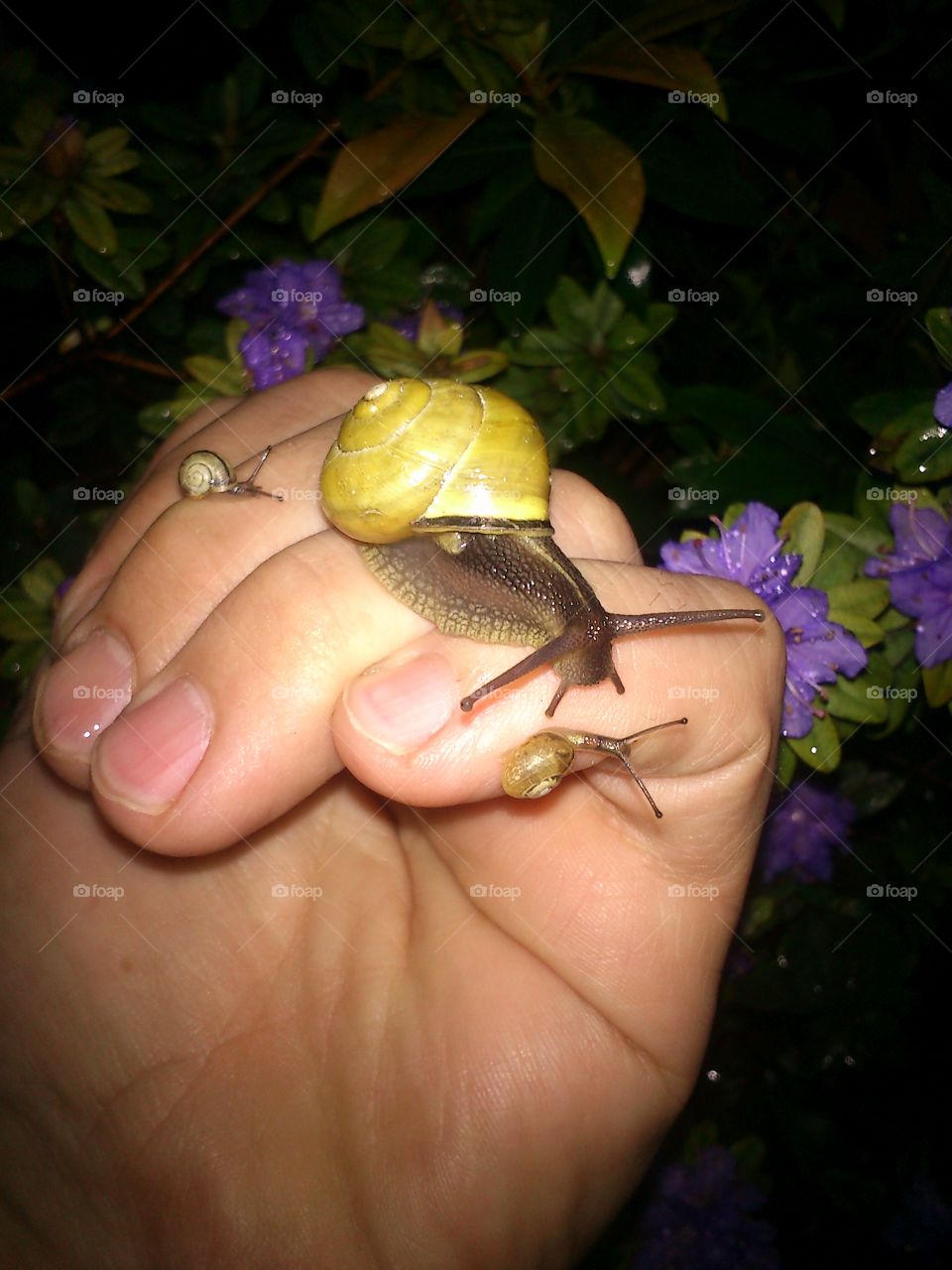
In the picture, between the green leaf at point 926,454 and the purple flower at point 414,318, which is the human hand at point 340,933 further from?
the purple flower at point 414,318

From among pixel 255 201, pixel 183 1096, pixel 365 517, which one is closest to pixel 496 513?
pixel 365 517

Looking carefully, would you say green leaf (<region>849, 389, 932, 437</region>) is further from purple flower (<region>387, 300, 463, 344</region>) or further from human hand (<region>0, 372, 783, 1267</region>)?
purple flower (<region>387, 300, 463, 344</region>)

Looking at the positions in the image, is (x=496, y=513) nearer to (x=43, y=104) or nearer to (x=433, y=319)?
(x=433, y=319)

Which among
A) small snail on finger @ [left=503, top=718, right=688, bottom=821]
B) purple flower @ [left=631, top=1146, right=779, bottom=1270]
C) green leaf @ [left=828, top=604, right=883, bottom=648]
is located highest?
small snail on finger @ [left=503, top=718, right=688, bottom=821]

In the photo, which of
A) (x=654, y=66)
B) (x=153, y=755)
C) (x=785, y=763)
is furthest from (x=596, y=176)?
(x=153, y=755)

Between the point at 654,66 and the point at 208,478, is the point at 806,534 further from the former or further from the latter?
the point at 208,478

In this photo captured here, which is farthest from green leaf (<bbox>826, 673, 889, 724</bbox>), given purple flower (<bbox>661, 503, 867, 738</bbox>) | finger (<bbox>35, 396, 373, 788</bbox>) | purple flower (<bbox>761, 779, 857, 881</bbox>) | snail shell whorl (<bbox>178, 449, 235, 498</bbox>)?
snail shell whorl (<bbox>178, 449, 235, 498</bbox>)

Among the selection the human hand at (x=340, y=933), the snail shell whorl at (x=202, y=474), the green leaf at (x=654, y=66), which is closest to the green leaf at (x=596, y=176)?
the green leaf at (x=654, y=66)
